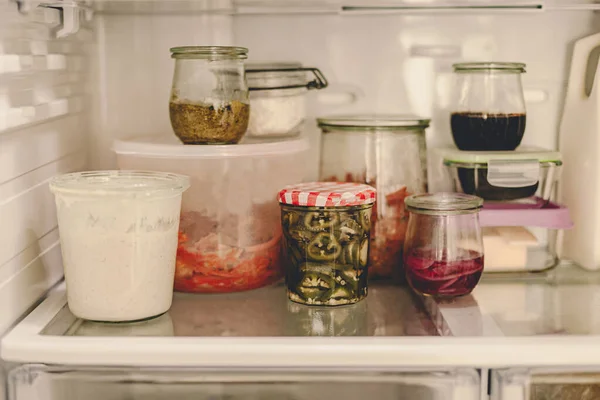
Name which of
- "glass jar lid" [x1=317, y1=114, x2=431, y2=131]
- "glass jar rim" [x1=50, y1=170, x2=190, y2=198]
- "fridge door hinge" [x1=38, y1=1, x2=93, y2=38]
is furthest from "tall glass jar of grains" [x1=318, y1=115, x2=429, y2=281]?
"fridge door hinge" [x1=38, y1=1, x2=93, y2=38]

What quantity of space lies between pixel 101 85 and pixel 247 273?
56cm

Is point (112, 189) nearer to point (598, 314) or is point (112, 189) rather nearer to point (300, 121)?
point (300, 121)

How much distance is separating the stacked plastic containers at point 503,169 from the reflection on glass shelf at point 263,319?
0.25 m

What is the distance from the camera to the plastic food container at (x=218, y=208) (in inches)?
50.6

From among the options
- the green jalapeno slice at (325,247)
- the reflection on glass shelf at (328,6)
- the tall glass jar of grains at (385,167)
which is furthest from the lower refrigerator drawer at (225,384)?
the reflection on glass shelf at (328,6)

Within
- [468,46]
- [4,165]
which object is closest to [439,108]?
[468,46]

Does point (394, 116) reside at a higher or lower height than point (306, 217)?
higher

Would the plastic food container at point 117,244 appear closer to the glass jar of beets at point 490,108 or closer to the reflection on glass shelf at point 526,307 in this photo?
the reflection on glass shelf at point 526,307

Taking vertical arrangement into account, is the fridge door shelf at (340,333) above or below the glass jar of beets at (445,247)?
below

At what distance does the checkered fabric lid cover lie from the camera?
120cm

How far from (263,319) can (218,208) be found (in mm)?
220

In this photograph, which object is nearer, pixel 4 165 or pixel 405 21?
pixel 4 165

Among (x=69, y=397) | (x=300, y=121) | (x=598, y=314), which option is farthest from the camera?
(x=300, y=121)

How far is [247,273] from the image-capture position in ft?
4.28
